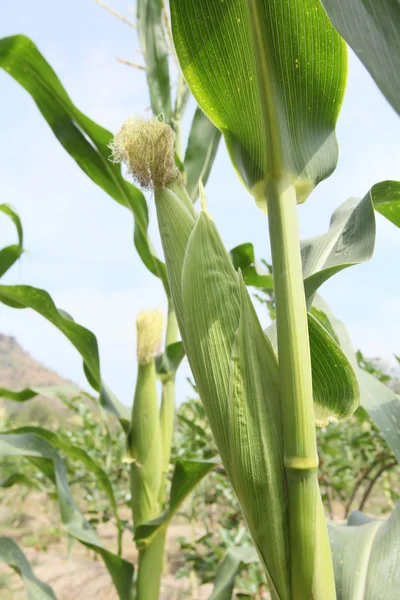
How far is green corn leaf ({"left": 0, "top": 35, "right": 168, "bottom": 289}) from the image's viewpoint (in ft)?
2.76

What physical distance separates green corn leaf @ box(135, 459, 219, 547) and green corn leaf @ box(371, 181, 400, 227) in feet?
1.56

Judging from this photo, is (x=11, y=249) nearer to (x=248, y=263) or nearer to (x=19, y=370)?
(x=248, y=263)

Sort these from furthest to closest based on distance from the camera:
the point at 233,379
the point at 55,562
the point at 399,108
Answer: the point at 55,562 < the point at 233,379 < the point at 399,108

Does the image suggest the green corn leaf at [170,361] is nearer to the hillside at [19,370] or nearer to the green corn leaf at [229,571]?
the green corn leaf at [229,571]

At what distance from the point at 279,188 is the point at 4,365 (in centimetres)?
1280

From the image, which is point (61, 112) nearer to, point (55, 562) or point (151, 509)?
point (151, 509)

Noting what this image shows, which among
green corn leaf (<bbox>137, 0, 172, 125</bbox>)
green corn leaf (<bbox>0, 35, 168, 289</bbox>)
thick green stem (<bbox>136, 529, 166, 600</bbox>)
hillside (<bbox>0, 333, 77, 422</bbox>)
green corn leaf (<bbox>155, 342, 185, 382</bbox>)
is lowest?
thick green stem (<bbox>136, 529, 166, 600</bbox>)

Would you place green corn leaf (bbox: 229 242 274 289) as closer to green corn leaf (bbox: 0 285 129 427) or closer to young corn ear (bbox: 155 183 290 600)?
green corn leaf (bbox: 0 285 129 427)

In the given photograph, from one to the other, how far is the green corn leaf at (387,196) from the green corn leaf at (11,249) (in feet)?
2.36

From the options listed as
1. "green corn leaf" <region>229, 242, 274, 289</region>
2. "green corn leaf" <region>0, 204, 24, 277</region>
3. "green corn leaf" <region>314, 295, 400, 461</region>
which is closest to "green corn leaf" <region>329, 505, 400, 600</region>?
"green corn leaf" <region>314, 295, 400, 461</region>

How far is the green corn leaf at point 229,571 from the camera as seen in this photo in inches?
32.6

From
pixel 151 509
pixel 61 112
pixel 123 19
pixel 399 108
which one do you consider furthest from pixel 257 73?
pixel 123 19

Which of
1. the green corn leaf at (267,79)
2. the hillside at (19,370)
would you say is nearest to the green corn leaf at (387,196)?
the green corn leaf at (267,79)

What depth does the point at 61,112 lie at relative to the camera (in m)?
0.90
